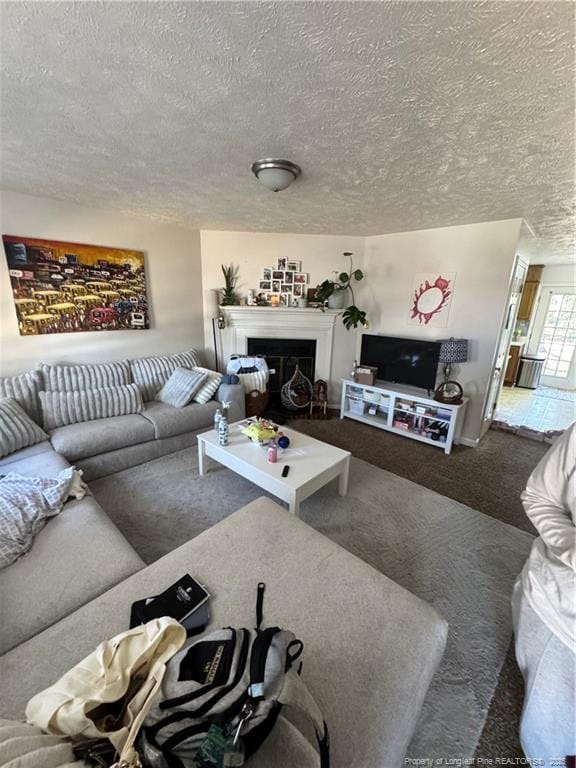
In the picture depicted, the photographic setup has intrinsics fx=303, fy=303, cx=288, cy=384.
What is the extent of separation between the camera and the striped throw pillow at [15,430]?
2.08m

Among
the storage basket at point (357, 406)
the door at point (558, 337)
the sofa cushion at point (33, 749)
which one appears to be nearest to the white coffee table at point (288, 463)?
the sofa cushion at point (33, 749)

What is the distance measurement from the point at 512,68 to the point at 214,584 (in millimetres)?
2120

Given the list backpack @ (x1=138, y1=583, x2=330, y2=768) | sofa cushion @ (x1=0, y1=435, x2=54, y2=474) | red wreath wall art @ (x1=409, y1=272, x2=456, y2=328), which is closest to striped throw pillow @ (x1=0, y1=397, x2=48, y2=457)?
sofa cushion @ (x1=0, y1=435, x2=54, y2=474)

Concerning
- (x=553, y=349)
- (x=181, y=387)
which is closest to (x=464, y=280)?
(x=181, y=387)

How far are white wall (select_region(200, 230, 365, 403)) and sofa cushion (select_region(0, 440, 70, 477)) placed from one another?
2329 mm

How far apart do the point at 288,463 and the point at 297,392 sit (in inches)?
75.8

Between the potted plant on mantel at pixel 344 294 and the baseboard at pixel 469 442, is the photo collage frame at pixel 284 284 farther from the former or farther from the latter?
the baseboard at pixel 469 442

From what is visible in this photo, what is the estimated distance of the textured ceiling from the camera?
0.92 meters

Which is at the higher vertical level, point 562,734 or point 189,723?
point 189,723

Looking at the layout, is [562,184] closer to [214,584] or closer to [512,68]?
[512,68]

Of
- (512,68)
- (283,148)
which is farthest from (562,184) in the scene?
(283,148)

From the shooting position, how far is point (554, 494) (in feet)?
3.98

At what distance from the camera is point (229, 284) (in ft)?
12.5

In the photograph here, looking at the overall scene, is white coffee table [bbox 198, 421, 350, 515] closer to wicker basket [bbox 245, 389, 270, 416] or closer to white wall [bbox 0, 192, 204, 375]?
wicker basket [bbox 245, 389, 270, 416]
